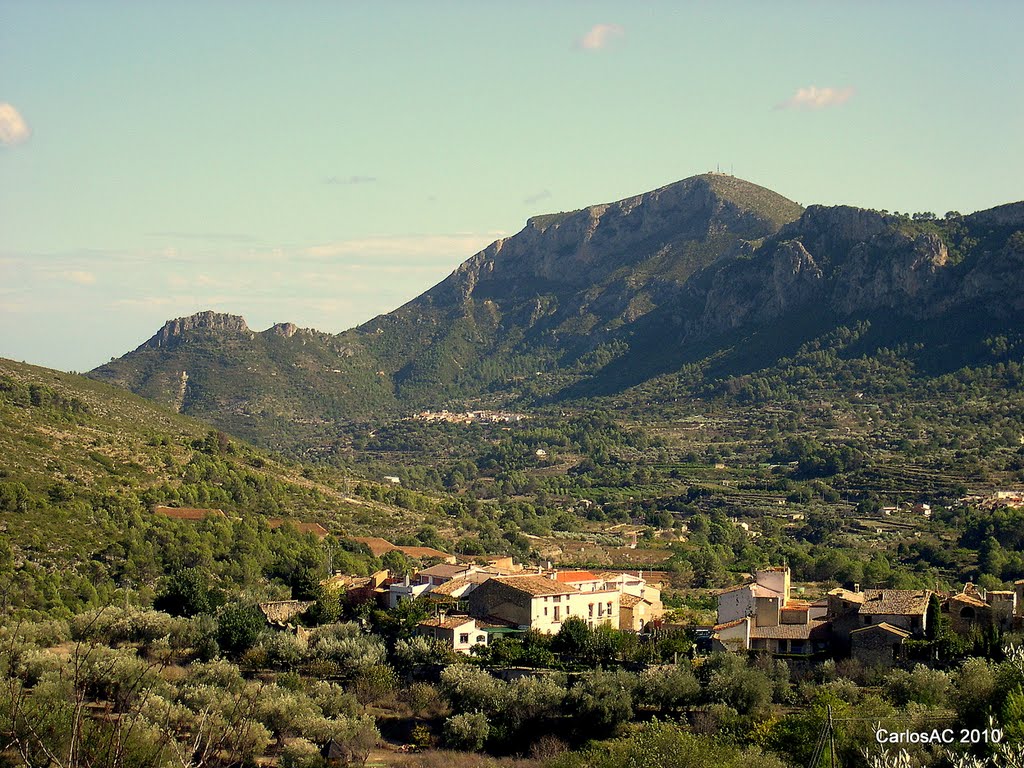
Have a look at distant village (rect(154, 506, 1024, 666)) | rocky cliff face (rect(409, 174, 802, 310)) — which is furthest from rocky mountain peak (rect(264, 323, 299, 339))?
distant village (rect(154, 506, 1024, 666))

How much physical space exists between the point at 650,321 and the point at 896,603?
431ft

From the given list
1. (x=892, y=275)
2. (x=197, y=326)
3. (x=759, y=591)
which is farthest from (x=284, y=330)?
(x=759, y=591)

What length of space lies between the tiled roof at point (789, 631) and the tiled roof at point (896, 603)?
1418mm

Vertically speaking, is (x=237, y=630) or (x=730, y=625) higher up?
(x=730, y=625)

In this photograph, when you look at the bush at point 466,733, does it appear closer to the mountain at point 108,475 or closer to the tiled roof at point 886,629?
the tiled roof at point 886,629

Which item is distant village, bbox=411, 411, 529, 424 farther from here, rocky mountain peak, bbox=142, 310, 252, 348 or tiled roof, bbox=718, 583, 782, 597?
tiled roof, bbox=718, 583, 782, 597

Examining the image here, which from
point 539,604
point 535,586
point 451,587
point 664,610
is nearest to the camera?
point 539,604

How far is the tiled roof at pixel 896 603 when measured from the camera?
3884 centimetres

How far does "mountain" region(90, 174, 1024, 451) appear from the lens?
128 m

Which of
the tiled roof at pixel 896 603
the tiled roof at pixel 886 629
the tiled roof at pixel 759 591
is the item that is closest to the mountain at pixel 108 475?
the tiled roof at pixel 759 591

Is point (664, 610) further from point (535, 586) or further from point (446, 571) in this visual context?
point (446, 571)

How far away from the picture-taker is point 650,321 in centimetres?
17038

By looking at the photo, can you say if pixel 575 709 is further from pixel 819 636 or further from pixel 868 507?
pixel 868 507

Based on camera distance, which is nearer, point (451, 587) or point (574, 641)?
point (574, 641)
